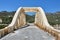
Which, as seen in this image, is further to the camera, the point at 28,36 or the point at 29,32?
the point at 29,32

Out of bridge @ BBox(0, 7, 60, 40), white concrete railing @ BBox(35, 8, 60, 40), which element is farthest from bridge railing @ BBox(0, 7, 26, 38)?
white concrete railing @ BBox(35, 8, 60, 40)

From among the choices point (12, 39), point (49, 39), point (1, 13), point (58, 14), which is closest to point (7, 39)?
point (12, 39)

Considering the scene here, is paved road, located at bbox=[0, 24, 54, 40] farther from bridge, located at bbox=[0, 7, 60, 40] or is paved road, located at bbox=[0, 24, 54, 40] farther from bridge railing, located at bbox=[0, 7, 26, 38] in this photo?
bridge railing, located at bbox=[0, 7, 26, 38]

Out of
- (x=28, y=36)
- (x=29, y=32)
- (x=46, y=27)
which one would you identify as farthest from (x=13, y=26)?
(x=28, y=36)

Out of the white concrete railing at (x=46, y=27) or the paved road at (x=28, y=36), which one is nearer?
the white concrete railing at (x=46, y=27)

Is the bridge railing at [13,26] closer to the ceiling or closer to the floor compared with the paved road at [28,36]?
closer to the ceiling

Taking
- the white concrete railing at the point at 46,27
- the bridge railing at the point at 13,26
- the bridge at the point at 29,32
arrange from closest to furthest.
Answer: the white concrete railing at the point at 46,27 → the bridge at the point at 29,32 → the bridge railing at the point at 13,26

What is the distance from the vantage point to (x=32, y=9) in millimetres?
35406

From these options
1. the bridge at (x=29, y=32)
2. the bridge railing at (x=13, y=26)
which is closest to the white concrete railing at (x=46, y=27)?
the bridge at (x=29, y=32)

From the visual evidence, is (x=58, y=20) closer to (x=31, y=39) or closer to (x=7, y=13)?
(x=7, y=13)

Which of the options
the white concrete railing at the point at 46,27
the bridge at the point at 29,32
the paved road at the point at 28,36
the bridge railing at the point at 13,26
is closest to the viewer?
the white concrete railing at the point at 46,27

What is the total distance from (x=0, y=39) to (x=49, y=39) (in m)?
3.54

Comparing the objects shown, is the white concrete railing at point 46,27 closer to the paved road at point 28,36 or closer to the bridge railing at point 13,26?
the paved road at point 28,36

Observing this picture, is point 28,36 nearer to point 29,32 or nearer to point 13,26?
point 29,32
